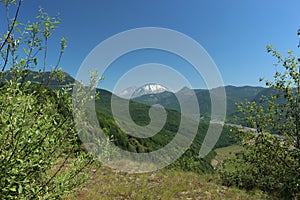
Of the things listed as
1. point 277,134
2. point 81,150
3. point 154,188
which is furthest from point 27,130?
point 154,188

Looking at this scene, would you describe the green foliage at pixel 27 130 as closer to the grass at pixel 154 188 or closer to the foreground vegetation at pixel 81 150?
the foreground vegetation at pixel 81 150

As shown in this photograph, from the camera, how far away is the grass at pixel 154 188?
11.3m

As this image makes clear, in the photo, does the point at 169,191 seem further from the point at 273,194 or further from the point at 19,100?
the point at 19,100

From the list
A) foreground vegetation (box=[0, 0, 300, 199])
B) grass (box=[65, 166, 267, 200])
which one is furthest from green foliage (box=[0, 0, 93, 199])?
grass (box=[65, 166, 267, 200])

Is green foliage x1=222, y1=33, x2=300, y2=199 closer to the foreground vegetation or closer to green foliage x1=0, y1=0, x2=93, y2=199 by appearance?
the foreground vegetation

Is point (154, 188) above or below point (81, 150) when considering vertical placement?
below

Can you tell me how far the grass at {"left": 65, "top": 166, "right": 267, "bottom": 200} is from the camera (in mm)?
11324

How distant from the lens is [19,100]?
3270mm

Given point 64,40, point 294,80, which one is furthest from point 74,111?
point 294,80

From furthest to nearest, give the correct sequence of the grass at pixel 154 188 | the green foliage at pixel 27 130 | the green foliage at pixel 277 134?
1. the grass at pixel 154 188
2. the green foliage at pixel 277 134
3. the green foliage at pixel 27 130

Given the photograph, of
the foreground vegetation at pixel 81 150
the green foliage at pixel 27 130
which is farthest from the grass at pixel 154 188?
the green foliage at pixel 27 130

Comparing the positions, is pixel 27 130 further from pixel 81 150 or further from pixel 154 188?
pixel 154 188

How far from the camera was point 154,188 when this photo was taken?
12.6m

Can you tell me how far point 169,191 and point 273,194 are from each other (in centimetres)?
546
